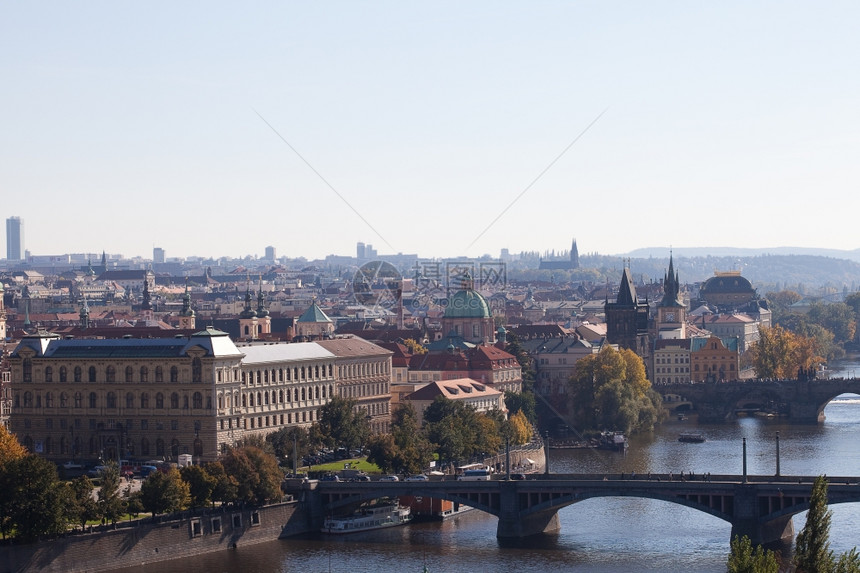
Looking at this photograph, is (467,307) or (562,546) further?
(467,307)

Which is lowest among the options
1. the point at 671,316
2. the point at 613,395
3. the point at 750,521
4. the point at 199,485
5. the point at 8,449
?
the point at 750,521

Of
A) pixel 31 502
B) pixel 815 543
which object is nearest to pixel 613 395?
pixel 31 502

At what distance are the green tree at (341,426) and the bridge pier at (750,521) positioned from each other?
26.2 meters

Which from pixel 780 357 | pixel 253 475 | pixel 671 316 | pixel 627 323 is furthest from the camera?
pixel 671 316

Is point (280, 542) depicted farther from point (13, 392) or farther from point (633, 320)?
point (633, 320)

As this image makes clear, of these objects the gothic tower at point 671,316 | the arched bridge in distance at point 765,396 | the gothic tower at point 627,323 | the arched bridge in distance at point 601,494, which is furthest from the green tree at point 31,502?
the gothic tower at point 671,316

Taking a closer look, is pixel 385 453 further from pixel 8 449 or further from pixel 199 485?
pixel 8 449

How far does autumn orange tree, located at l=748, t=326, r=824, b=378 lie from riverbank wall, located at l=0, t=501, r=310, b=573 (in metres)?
83.5

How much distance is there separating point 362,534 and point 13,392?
22856mm

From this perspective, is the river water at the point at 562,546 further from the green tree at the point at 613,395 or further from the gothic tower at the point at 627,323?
the gothic tower at the point at 627,323

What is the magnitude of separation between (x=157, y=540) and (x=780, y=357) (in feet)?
309

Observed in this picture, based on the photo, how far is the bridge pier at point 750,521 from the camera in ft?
259

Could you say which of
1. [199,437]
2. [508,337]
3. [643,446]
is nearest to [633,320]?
[508,337]

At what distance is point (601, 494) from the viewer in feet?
268
